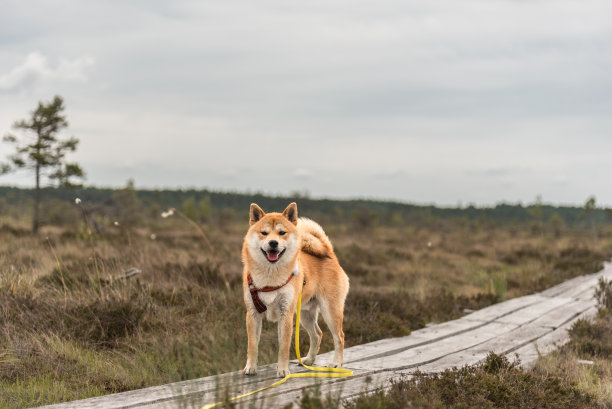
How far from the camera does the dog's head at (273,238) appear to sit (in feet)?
13.5

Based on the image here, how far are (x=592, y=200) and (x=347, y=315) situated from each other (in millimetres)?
40554

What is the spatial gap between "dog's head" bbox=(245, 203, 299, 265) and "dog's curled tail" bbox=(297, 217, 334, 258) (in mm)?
743

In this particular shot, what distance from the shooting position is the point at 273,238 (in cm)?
408

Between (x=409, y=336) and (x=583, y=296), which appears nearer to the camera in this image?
(x=409, y=336)

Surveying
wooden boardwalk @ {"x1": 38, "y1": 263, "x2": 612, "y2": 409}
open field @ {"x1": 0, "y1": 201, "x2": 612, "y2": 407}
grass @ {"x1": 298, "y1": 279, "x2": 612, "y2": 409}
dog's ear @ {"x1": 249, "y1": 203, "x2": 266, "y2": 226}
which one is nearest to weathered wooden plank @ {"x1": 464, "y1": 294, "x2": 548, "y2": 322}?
wooden boardwalk @ {"x1": 38, "y1": 263, "x2": 612, "y2": 409}

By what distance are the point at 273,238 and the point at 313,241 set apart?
3.50 ft

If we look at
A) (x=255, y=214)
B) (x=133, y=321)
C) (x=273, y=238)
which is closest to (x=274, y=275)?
(x=273, y=238)

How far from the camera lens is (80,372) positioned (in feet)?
17.1

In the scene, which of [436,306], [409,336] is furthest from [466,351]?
[436,306]

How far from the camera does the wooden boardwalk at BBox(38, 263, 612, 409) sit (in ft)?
12.6

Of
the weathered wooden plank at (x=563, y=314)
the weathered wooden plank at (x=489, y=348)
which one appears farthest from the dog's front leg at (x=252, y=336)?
the weathered wooden plank at (x=563, y=314)

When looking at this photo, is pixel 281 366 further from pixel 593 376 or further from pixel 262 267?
pixel 593 376

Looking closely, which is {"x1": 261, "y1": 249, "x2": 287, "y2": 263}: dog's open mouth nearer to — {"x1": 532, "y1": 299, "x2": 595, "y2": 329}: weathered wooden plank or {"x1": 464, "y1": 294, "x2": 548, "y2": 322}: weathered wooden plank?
{"x1": 464, "y1": 294, "x2": 548, "y2": 322}: weathered wooden plank

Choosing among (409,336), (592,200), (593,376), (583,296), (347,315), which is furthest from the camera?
(592,200)
